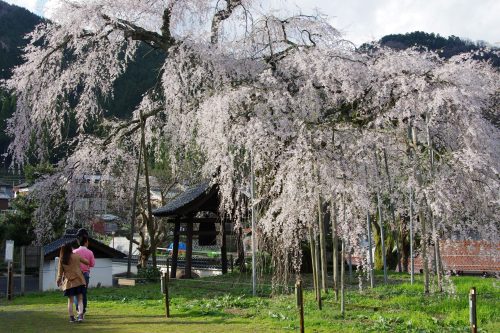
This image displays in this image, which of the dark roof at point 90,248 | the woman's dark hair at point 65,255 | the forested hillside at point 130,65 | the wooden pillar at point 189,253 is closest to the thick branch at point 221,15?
the woman's dark hair at point 65,255

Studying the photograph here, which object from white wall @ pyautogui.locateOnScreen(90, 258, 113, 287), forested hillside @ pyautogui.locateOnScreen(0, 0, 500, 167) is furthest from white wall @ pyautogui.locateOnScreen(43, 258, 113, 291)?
forested hillside @ pyautogui.locateOnScreen(0, 0, 500, 167)

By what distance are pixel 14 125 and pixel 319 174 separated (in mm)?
6784

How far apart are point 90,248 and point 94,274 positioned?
75 cm

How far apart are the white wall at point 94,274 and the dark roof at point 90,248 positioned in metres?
0.18

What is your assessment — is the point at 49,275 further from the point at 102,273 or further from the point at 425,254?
the point at 425,254

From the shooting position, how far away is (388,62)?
10047mm

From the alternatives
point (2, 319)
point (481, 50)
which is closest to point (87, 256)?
point (2, 319)

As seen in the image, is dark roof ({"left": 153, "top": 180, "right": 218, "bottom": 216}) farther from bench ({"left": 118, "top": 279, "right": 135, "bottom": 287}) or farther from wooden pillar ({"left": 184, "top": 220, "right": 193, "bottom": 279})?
bench ({"left": 118, "top": 279, "right": 135, "bottom": 287})

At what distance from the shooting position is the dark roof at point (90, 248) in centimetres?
1403

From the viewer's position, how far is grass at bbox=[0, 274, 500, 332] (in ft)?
23.1

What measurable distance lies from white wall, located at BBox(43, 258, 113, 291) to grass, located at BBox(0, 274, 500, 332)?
9.28ft

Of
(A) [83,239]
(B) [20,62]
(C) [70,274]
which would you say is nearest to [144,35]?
(A) [83,239]

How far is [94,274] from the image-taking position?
49.9 ft

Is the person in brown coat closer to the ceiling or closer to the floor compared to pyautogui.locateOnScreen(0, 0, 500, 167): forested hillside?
closer to the floor
